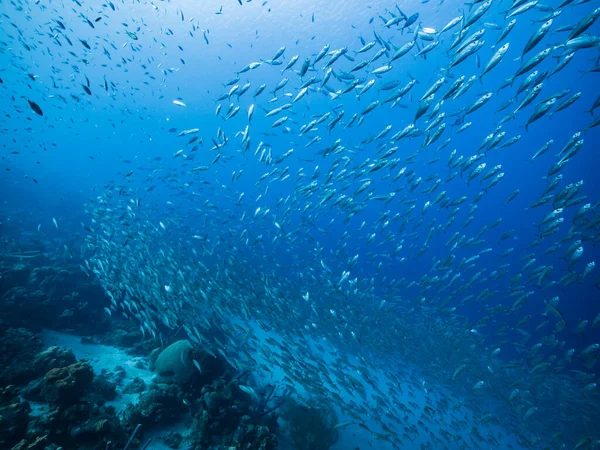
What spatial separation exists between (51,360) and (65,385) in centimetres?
208

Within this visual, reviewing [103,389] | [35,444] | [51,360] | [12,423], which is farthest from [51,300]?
[35,444]

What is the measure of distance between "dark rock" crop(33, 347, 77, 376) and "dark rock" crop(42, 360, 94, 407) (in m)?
1.38

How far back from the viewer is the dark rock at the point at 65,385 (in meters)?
5.29

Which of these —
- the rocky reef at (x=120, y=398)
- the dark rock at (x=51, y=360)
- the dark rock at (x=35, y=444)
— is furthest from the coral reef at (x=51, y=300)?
the dark rock at (x=35, y=444)

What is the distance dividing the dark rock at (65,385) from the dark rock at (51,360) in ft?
4.53

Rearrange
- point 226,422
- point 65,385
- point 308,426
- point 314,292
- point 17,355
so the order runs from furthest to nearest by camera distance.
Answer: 1. point 314,292
2. point 308,426
3. point 17,355
4. point 226,422
5. point 65,385

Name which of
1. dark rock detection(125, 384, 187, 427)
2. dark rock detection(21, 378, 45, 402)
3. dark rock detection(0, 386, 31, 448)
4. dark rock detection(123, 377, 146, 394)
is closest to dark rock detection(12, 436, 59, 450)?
dark rock detection(0, 386, 31, 448)

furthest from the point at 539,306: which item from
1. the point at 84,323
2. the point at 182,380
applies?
the point at 84,323

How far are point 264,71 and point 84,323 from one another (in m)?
44.9

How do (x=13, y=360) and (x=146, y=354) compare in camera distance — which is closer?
(x=13, y=360)

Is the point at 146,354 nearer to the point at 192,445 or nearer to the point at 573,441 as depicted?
the point at 192,445

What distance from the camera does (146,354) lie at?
9.56 m

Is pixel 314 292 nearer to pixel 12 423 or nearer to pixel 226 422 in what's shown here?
pixel 226 422

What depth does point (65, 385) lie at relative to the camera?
5.32 meters
